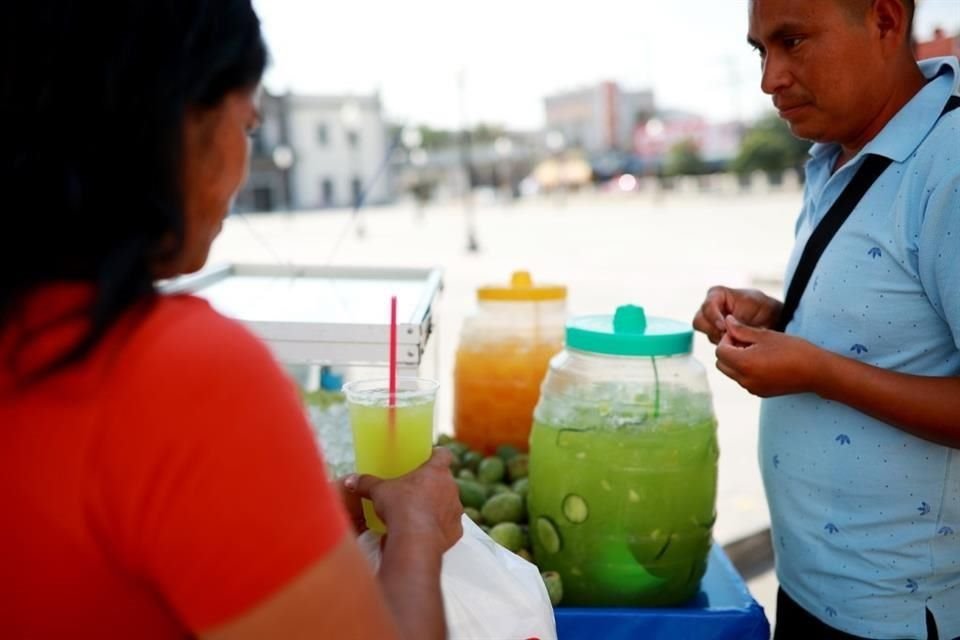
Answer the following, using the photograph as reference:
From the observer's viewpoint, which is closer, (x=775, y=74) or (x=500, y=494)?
(x=775, y=74)

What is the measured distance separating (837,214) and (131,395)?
1.28 metres

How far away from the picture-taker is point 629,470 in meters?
1.65

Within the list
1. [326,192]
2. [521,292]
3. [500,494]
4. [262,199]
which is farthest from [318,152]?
[500,494]

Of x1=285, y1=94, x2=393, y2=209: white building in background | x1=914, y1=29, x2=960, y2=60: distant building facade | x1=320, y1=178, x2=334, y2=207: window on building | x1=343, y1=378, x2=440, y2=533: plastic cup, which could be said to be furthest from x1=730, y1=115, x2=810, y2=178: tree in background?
x1=343, y1=378, x2=440, y2=533: plastic cup

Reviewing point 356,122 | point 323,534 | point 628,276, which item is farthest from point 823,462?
point 356,122

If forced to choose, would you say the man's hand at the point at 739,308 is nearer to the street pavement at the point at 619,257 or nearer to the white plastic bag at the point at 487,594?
the white plastic bag at the point at 487,594

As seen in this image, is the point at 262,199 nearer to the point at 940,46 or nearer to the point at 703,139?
the point at 703,139

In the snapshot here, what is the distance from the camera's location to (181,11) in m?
0.73

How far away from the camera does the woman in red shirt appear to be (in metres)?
0.67

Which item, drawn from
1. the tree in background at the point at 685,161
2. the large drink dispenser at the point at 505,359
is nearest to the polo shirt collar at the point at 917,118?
the large drink dispenser at the point at 505,359

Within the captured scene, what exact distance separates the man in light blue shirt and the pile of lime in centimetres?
53

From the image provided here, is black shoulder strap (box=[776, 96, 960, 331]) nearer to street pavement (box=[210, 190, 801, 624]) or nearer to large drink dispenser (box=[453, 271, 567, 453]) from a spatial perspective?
large drink dispenser (box=[453, 271, 567, 453])

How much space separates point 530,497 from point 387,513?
80 centimetres

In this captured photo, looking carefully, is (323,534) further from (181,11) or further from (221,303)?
(221,303)
